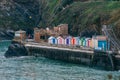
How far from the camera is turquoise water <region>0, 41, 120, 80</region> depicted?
287ft

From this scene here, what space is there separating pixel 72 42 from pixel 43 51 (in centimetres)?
763

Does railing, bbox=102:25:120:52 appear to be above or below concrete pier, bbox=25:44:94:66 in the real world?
above

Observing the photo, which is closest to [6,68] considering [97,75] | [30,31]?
[97,75]

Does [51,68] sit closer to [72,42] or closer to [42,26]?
[72,42]

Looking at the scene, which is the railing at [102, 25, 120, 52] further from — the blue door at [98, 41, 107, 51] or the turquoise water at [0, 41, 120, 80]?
the turquoise water at [0, 41, 120, 80]

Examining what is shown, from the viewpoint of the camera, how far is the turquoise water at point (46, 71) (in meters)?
87.4

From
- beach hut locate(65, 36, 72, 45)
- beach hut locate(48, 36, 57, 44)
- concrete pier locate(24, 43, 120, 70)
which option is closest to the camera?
concrete pier locate(24, 43, 120, 70)

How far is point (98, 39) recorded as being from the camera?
361 ft

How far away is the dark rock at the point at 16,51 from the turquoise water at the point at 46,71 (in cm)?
754

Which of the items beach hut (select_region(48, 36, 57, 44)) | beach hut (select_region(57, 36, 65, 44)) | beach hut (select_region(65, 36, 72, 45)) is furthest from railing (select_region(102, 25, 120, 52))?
beach hut (select_region(48, 36, 57, 44))

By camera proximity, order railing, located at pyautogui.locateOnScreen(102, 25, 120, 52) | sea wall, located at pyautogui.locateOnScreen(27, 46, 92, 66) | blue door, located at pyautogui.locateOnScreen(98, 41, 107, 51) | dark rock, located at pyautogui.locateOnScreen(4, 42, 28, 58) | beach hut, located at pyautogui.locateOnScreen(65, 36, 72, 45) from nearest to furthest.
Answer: railing, located at pyautogui.locateOnScreen(102, 25, 120, 52) → blue door, located at pyautogui.locateOnScreen(98, 41, 107, 51) → sea wall, located at pyautogui.locateOnScreen(27, 46, 92, 66) → beach hut, located at pyautogui.locateOnScreen(65, 36, 72, 45) → dark rock, located at pyautogui.locateOnScreen(4, 42, 28, 58)

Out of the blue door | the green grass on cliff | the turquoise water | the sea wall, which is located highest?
the green grass on cliff

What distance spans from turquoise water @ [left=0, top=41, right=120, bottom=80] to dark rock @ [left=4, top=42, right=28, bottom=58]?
7.54 meters

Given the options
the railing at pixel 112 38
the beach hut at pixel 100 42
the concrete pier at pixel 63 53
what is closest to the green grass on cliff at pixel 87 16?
the railing at pixel 112 38
